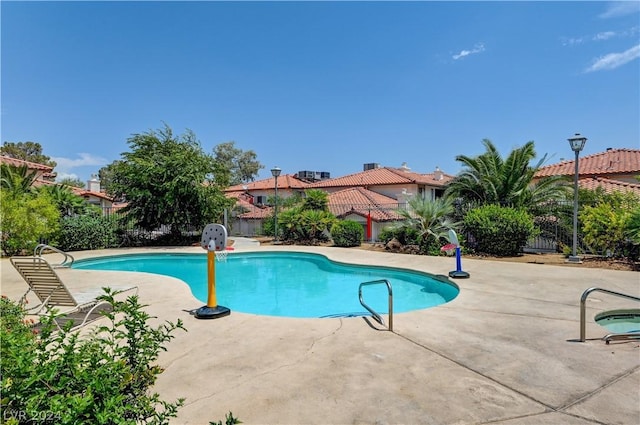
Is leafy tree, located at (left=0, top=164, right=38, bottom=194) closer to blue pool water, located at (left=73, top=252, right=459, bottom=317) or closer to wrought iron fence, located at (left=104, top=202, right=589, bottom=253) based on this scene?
wrought iron fence, located at (left=104, top=202, right=589, bottom=253)

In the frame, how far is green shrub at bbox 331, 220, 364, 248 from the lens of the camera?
718 inches

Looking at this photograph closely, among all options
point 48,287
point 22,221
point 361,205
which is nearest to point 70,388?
point 48,287

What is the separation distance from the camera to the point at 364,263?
41.0 feet

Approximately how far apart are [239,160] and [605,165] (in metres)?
46.6

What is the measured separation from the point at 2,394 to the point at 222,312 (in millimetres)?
4347

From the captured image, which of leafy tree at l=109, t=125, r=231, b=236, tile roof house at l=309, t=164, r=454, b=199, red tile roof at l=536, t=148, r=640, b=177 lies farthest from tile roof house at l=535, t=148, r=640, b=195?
leafy tree at l=109, t=125, r=231, b=236

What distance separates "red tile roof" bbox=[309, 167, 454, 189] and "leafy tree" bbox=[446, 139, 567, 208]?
1123 cm

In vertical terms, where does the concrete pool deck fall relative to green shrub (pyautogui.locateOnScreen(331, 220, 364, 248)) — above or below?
below

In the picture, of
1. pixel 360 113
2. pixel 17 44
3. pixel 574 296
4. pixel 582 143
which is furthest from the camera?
pixel 360 113

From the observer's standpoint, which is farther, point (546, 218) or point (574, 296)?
point (546, 218)

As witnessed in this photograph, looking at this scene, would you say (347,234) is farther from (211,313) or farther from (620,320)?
(211,313)

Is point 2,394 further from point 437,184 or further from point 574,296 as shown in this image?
point 437,184

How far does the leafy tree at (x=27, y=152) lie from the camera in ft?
163

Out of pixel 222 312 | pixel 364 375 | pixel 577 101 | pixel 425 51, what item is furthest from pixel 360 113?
pixel 364 375
